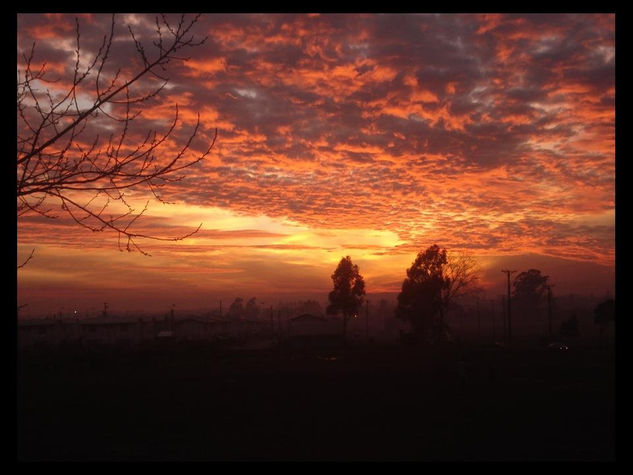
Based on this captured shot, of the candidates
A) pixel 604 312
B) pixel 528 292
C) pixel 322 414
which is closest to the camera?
pixel 322 414

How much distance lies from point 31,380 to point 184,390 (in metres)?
11.9

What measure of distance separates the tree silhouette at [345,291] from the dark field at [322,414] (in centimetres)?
3411

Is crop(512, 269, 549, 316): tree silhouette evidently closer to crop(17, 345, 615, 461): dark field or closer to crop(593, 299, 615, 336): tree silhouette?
crop(593, 299, 615, 336): tree silhouette

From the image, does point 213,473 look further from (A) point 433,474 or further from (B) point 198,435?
(B) point 198,435

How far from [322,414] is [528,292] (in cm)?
11589

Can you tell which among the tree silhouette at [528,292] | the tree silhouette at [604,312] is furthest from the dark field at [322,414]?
the tree silhouette at [528,292]

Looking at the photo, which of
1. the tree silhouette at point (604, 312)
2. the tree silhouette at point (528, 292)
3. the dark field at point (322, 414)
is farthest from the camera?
the tree silhouette at point (528, 292)

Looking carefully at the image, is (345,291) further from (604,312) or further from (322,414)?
(322,414)

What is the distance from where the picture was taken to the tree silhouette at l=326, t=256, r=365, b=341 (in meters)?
69.9

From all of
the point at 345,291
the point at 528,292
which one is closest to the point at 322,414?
the point at 345,291

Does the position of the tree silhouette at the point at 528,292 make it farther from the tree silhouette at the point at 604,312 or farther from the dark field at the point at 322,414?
the dark field at the point at 322,414

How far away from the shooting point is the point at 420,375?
99.2ft

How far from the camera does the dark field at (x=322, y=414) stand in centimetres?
1336

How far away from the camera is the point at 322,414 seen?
18156 mm
